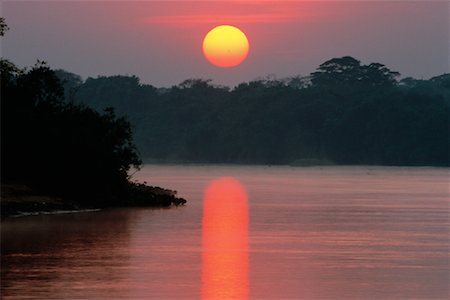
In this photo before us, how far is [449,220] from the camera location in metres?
52.8

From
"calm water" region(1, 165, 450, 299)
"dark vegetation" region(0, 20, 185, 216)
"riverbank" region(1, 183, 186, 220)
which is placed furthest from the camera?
"dark vegetation" region(0, 20, 185, 216)

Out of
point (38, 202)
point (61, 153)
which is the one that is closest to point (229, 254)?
point (38, 202)

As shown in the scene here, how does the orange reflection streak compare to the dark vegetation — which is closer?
the orange reflection streak

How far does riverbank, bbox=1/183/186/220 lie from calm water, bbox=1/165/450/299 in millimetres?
1403

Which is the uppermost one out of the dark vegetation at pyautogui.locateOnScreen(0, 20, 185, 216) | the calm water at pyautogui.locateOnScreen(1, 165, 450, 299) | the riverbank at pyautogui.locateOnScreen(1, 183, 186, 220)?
the dark vegetation at pyautogui.locateOnScreen(0, 20, 185, 216)

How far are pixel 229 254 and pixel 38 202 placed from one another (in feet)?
58.9

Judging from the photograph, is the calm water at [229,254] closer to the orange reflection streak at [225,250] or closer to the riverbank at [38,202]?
the orange reflection streak at [225,250]

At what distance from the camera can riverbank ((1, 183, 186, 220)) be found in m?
50.4

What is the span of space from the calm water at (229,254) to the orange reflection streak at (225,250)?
0.04 m

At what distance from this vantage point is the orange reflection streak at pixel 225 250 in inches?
1086

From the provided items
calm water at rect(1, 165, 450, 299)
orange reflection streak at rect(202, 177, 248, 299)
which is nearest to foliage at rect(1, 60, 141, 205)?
calm water at rect(1, 165, 450, 299)

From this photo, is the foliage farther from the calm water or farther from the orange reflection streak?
the orange reflection streak

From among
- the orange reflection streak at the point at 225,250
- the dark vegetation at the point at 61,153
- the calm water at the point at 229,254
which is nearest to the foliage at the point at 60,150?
the dark vegetation at the point at 61,153

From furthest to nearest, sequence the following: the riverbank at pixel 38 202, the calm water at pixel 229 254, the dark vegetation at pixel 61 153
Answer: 1. the dark vegetation at pixel 61 153
2. the riverbank at pixel 38 202
3. the calm water at pixel 229 254
